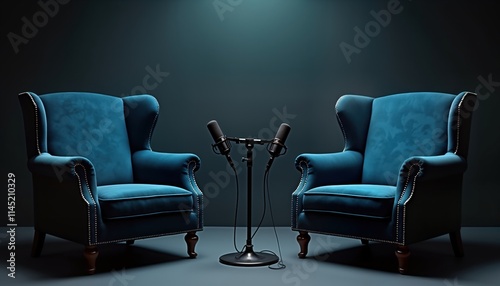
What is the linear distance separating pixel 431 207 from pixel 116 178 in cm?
206

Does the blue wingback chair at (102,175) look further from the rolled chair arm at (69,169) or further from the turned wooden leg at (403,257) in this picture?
the turned wooden leg at (403,257)

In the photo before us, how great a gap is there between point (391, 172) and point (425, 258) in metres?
0.60

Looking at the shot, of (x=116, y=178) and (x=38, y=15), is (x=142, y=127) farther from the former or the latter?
(x=38, y=15)

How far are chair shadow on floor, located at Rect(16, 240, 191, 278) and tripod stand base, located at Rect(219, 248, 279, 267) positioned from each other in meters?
0.31

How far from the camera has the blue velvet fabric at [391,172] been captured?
3.20 m

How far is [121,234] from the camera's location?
129 inches

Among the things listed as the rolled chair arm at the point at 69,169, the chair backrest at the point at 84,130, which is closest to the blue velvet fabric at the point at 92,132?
the chair backrest at the point at 84,130

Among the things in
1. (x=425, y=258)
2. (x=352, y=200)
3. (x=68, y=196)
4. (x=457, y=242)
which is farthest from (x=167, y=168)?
(x=457, y=242)

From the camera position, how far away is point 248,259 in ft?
11.4

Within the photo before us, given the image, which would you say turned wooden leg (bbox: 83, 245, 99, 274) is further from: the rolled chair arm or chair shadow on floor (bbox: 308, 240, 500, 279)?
chair shadow on floor (bbox: 308, 240, 500, 279)

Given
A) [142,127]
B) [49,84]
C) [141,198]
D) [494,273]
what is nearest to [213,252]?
[141,198]

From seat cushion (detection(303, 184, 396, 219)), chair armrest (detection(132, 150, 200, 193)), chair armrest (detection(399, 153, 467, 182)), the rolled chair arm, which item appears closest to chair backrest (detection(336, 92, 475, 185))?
Result: chair armrest (detection(399, 153, 467, 182))

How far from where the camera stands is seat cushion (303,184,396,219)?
323 cm

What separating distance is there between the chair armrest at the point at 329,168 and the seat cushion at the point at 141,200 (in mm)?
779
